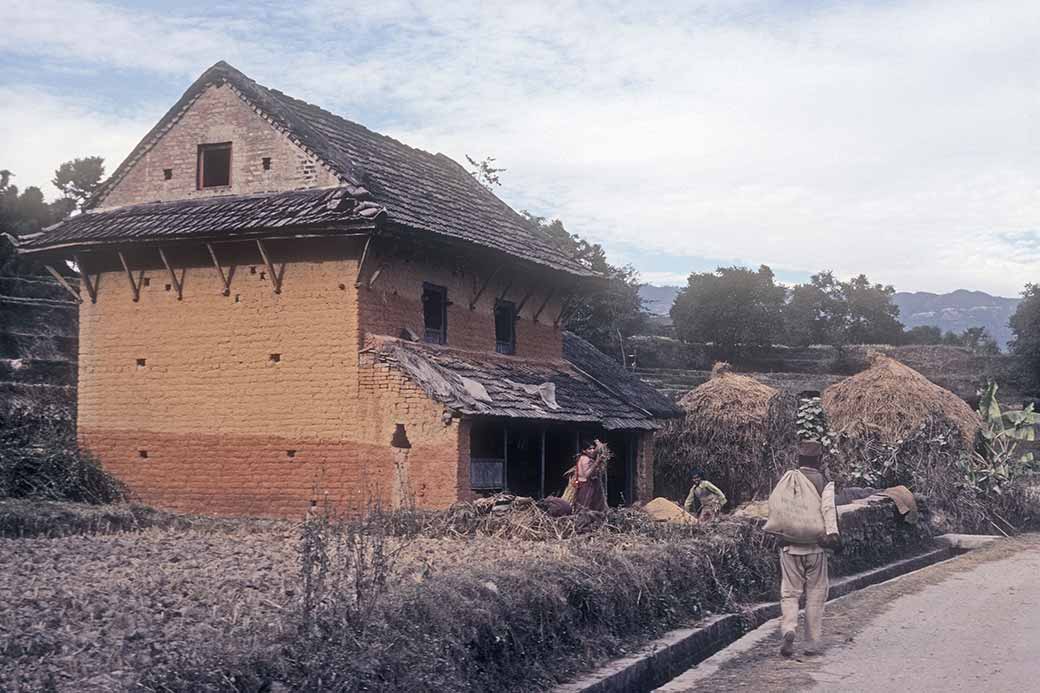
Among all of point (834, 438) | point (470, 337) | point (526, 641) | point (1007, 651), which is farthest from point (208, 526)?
point (834, 438)

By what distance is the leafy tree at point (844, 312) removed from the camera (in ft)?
236

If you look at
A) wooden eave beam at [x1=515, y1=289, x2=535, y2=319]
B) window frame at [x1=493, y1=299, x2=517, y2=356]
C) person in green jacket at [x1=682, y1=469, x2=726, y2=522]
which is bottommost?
person in green jacket at [x1=682, y1=469, x2=726, y2=522]

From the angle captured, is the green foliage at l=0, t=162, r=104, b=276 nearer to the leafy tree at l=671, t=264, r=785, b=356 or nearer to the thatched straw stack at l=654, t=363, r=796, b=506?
the thatched straw stack at l=654, t=363, r=796, b=506

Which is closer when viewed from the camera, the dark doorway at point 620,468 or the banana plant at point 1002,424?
the dark doorway at point 620,468

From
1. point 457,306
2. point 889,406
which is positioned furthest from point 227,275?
point 889,406

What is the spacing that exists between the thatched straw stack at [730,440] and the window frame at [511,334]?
16.2ft

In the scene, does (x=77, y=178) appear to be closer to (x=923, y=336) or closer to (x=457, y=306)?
(x=457, y=306)

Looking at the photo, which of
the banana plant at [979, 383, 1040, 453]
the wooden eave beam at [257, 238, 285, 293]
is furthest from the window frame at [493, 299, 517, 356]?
the banana plant at [979, 383, 1040, 453]

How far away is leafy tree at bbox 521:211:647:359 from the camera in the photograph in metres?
47.2

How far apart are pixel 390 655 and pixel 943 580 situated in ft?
38.8

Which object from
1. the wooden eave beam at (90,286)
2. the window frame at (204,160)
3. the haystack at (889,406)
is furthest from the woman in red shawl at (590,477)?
the haystack at (889,406)

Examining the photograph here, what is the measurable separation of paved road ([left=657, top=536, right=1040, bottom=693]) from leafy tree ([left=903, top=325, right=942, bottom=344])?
66.2 meters

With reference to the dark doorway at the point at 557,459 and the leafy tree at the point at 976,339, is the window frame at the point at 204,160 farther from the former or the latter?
the leafy tree at the point at 976,339

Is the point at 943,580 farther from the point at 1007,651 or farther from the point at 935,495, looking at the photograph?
the point at 935,495
